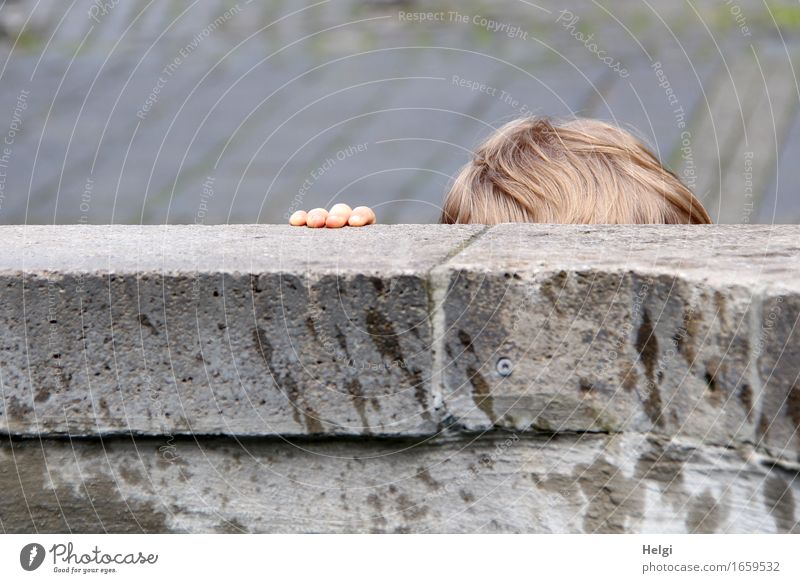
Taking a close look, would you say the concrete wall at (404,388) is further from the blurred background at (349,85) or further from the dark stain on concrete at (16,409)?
the blurred background at (349,85)

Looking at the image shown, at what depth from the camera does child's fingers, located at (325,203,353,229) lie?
4.64 ft

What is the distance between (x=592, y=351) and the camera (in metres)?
0.94

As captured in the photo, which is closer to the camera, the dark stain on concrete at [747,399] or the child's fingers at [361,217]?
the dark stain on concrete at [747,399]

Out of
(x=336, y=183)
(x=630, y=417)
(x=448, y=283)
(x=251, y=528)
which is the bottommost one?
(x=251, y=528)

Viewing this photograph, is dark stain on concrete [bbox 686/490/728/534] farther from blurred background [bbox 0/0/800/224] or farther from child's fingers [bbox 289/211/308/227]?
A: blurred background [bbox 0/0/800/224]

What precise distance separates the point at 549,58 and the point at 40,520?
2365 mm

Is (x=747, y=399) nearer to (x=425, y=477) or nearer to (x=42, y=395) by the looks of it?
(x=425, y=477)

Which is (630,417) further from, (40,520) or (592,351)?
(40,520)

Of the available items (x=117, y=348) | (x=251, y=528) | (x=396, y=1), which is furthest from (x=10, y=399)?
(x=396, y=1)
